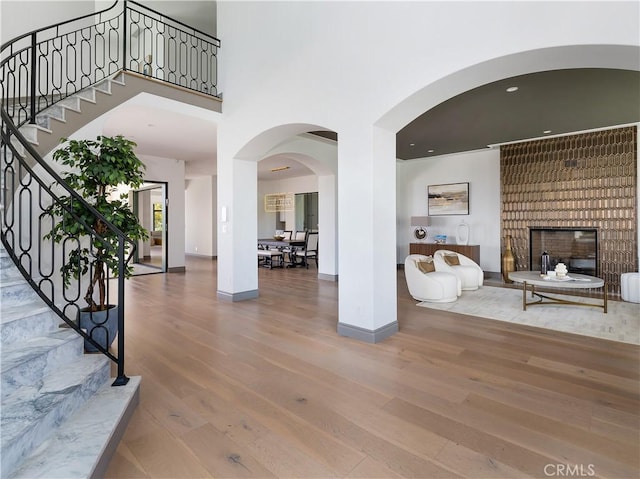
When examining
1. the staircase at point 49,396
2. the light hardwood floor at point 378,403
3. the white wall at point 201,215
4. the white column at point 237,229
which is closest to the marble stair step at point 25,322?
the staircase at point 49,396

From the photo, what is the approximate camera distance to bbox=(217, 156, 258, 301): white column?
5.34 m

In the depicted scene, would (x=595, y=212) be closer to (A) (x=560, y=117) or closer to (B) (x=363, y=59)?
(A) (x=560, y=117)

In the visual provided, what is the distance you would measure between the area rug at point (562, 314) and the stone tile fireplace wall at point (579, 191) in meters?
1.43

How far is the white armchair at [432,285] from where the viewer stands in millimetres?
5160

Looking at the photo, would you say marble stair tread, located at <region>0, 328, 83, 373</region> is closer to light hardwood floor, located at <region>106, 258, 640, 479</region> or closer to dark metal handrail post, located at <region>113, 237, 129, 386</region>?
dark metal handrail post, located at <region>113, 237, 129, 386</region>

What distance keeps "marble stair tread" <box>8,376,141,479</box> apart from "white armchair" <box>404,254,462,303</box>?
4.18m

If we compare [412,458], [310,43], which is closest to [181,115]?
[310,43]

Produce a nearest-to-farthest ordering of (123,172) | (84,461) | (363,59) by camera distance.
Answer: (84,461)
(123,172)
(363,59)

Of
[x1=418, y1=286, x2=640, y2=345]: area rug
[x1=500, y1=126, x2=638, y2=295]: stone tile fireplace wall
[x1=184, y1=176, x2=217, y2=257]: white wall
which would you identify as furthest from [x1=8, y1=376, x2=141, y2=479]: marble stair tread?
[x1=184, y1=176, x2=217, y2=257]: white wall

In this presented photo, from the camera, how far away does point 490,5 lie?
2764 mm

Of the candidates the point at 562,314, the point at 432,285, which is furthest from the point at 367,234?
the point at 562,314

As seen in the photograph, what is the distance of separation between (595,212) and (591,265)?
102 centimetres

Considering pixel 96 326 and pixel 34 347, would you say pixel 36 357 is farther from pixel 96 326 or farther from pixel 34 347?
pixel 96 326

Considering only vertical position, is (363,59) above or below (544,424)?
above
